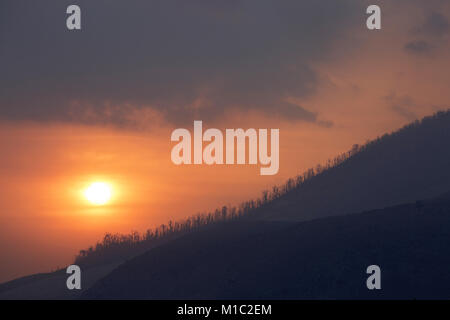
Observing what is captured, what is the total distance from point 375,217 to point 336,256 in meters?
8.25

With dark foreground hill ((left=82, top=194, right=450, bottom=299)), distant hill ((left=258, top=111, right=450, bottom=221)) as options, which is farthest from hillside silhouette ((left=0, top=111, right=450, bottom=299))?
distant hill ((left=258, top=111, right=450, bottom=221))

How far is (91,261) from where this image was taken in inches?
4094

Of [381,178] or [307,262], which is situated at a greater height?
[381,178]

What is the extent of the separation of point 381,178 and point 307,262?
5713 centimetres

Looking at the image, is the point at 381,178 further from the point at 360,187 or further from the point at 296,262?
the point at 296,262

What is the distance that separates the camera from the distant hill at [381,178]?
10206 centimetres

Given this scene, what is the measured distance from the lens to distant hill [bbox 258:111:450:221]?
102m

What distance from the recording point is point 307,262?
58.0 meters

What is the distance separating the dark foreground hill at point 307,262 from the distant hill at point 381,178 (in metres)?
32.4

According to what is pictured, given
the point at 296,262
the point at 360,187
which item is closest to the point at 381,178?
the point at 360,187

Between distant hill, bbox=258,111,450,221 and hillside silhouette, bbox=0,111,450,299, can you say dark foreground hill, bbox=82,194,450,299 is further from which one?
distant hill, bbox=258,111,450,221

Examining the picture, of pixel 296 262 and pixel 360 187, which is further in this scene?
pixel 360 187
